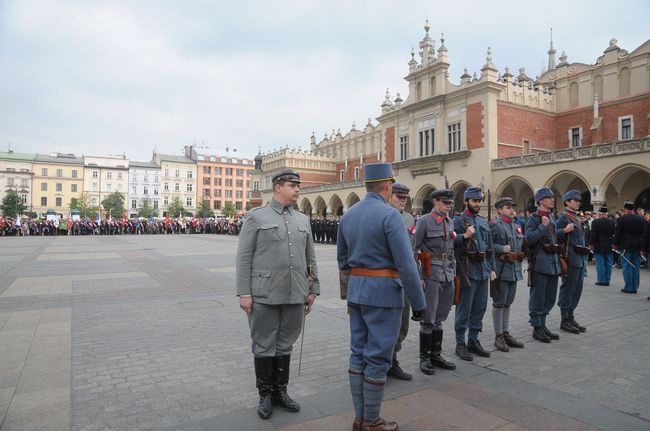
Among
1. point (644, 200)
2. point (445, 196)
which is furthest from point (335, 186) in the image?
point (445, 196)

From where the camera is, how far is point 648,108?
1067 inches

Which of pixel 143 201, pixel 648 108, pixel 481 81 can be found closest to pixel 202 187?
pixel 143 201

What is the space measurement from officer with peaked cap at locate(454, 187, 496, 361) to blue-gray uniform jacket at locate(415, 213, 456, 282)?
1.06ft

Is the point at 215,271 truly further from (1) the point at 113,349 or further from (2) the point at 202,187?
(2) the point at 202,187

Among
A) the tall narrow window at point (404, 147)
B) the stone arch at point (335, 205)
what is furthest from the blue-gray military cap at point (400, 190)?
the stone arch at point (335, 205)

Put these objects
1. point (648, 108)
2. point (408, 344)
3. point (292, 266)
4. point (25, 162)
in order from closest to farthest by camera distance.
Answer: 1. point (292, 266)
2. point (408, 344)
3. point (648, 108)
4. point (25, 162)

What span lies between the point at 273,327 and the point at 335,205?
42279 mm

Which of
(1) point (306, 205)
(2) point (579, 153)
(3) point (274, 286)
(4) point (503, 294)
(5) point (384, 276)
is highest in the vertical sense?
(2) point (579, 153)

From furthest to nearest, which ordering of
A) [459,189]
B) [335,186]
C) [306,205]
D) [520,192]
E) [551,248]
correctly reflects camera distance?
[306,205] < [335,186] < [459,189] < [520,192] < [551,248]

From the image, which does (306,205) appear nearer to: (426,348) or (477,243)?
(477,243)

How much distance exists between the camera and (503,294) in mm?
5254

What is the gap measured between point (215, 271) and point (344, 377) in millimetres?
8336

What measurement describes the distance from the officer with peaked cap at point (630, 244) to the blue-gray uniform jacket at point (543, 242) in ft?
15.8

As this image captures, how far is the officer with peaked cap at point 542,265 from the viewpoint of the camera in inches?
219
